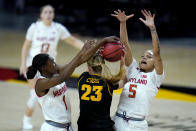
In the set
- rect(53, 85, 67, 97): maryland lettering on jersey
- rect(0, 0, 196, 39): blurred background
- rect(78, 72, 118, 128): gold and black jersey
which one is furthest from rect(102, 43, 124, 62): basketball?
rect(0, 0, 196, 39): blurred background

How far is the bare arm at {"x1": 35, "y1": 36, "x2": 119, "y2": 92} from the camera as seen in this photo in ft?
14.3

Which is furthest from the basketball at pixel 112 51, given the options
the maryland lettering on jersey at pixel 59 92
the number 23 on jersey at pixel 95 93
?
the maryland lettering on jersey at pixel 59 92

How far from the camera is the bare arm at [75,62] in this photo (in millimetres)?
4371

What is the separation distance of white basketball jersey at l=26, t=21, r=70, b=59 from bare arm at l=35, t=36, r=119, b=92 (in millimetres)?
2978

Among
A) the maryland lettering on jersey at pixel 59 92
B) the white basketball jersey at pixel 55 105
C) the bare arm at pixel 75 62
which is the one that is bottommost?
the white basketball jersey at pixel 55 105

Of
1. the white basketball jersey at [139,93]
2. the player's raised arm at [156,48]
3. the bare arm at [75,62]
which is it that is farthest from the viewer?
the white basketball jersey at [139,93]

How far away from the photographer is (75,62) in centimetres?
441

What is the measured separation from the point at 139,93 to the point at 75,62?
0.95m

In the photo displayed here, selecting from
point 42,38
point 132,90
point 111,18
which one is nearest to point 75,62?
point 132,90

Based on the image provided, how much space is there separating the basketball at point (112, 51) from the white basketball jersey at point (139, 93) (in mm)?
476

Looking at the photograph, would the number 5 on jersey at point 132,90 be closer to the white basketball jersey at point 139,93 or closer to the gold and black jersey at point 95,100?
the white basketball jersey at point 139,93

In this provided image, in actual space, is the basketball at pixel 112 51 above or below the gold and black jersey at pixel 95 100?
above

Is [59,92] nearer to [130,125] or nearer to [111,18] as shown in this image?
[130,125]

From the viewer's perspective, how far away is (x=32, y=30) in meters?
7.54
